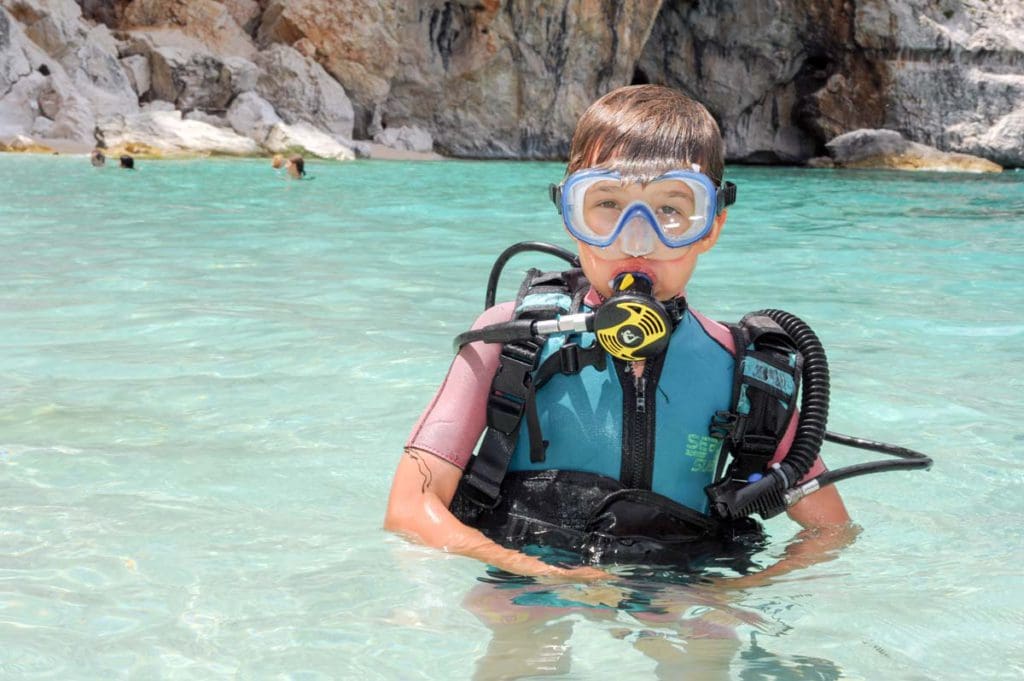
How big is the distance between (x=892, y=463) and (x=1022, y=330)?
342cm

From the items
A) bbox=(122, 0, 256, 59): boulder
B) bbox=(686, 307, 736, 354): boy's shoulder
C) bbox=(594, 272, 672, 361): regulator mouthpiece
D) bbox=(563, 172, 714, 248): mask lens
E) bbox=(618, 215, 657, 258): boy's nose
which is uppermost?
bbox=(122, 0, 256, 59): boulder

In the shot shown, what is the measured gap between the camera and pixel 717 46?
3428cm

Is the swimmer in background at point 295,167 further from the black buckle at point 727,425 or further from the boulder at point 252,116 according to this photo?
the black buckle at point 727,425

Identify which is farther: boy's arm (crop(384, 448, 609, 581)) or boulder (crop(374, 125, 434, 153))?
boulder (crop(374, 125, 434, 153))

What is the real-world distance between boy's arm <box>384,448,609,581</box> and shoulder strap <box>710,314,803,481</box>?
33cm

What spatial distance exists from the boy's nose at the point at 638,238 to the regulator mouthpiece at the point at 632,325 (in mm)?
99

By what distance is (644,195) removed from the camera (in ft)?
5.79

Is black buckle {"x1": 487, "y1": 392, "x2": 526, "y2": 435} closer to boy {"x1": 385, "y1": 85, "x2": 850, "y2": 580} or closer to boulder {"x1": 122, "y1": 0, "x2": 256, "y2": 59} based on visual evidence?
boy {"x1": 385, "y1": 85, "x2": 850, "y2": 580}

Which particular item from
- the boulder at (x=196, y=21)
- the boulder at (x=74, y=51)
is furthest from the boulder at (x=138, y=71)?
the boulder at (x=196, y=21)

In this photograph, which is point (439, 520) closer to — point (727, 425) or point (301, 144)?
point (727, 425)

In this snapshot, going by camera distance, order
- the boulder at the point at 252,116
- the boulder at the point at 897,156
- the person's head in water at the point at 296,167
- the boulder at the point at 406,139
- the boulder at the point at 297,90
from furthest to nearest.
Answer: the boulder at the point at 897,156, the boulder at the point at 406,139, the boulder at the point at 297,90, the boulder at the point at 252,116, the person's head in water at the point at 296,167

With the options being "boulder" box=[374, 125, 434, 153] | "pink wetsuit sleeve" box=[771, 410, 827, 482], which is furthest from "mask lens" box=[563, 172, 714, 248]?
"boulder" box=[374, 125, 434, 153]

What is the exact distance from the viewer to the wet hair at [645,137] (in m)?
1.78

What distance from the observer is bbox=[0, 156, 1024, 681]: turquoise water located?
168cm
